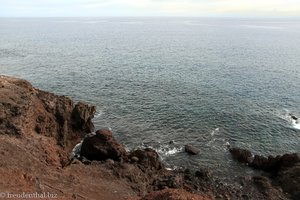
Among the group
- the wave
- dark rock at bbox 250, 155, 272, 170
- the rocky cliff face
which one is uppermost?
the rocky cliff face

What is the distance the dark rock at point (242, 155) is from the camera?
46.2m

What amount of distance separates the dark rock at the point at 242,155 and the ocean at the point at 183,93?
104 centimetres

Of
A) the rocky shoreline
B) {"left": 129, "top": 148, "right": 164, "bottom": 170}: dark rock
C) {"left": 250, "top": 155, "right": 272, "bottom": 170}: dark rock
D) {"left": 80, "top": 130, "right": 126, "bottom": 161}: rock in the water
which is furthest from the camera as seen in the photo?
{"left": 250, "top": 155, "right": 272, "bottom": 170}: dark rock

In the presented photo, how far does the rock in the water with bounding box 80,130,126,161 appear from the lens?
42594 millimetres

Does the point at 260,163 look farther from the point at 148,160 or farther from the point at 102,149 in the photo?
the point at 102,149

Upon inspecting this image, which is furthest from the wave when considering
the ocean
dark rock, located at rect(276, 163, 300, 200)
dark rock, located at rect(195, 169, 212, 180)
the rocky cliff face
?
the rocky cliff face

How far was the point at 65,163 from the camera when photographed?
125ft

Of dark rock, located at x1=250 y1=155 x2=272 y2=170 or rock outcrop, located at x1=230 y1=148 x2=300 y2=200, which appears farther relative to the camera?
dark rock, located at x1=250 y1=155 x2=272 y2=170

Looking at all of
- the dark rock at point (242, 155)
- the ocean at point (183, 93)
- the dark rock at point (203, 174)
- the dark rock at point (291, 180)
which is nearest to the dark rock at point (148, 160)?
the ocean at point (183, 93)

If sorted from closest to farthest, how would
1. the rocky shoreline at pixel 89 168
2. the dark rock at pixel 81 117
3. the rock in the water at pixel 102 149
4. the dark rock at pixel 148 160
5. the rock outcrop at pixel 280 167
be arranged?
the rocky shoreline at pixel 89 168 < the rock outcrop at pixel 280 167 < the dark rock at pixel 148 160 < the rock in the water at pixel 102 149 < the dark rock at pixel 81 117

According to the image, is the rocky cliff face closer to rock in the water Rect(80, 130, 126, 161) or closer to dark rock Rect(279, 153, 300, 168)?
rock in the water Rect(80, 130, 126, 161)

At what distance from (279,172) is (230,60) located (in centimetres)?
7776

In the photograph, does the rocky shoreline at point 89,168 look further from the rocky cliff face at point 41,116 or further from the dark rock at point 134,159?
the rocky cliff face at point 41,116

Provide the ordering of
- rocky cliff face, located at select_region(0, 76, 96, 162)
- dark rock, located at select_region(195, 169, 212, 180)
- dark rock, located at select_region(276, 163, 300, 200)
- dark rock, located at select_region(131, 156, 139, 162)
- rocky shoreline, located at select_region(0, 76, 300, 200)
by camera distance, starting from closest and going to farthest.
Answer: rocky shoreline, located at select_region(0, 76, 300, 200), dark rock, located at select_region(276, 163, 300, 200), rocky cliff face, located at select_region(0, 76, 96, 162), dark rock, located at select_region(195, 169, 212, 180), dark rock, located at select_region(131, 156, 139, 162)
